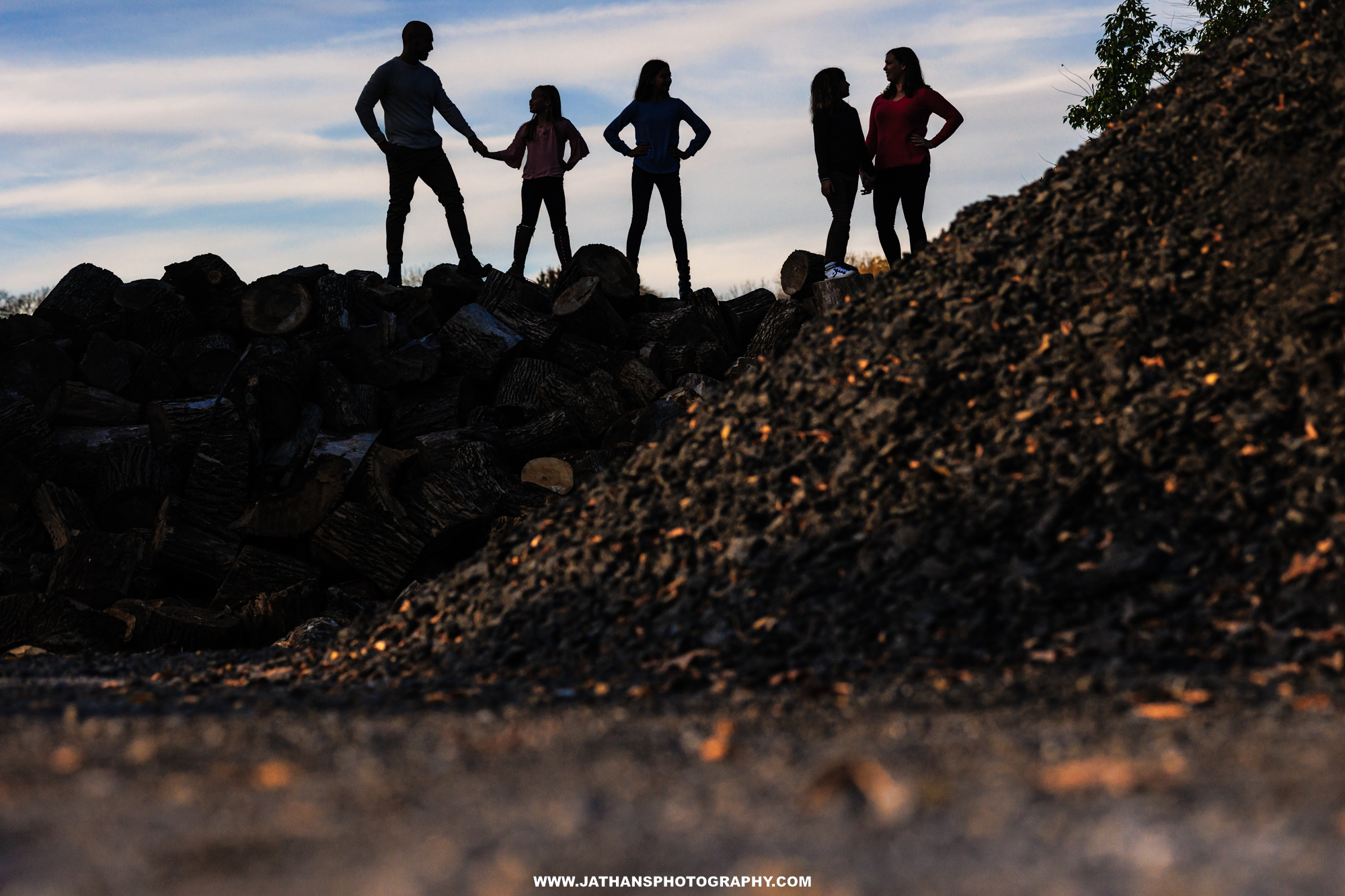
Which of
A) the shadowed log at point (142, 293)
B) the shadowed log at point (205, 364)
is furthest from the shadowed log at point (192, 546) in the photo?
the shadowed log at point (142, 293)

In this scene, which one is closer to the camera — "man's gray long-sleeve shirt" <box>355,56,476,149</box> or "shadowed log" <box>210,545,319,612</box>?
"shadowed log" <box>210,545,319,612</box>

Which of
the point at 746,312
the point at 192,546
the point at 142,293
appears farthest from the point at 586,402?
the point at 142,293

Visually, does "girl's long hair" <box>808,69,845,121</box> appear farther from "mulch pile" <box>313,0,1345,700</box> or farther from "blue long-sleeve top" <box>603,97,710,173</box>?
"mulch pile" <box>313,0,1345,700</box>

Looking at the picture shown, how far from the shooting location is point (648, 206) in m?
9.58

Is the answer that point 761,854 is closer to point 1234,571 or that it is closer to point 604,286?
point 1234,571

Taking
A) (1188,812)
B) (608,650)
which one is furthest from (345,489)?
(1188,812)

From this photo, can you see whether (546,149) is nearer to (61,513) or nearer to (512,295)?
(512,295)

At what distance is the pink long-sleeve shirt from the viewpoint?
31.6ft

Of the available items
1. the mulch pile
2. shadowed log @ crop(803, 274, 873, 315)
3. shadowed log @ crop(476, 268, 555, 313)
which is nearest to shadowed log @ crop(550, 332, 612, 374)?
shadowed log @ crop(476, 268, 555, 313)

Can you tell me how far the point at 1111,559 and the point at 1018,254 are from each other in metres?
1.94

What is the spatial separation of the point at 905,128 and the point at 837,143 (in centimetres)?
55

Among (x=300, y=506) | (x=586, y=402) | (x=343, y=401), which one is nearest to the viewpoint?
(x=300, y=506)

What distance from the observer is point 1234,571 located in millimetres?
3984

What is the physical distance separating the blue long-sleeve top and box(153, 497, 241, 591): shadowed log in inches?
171
